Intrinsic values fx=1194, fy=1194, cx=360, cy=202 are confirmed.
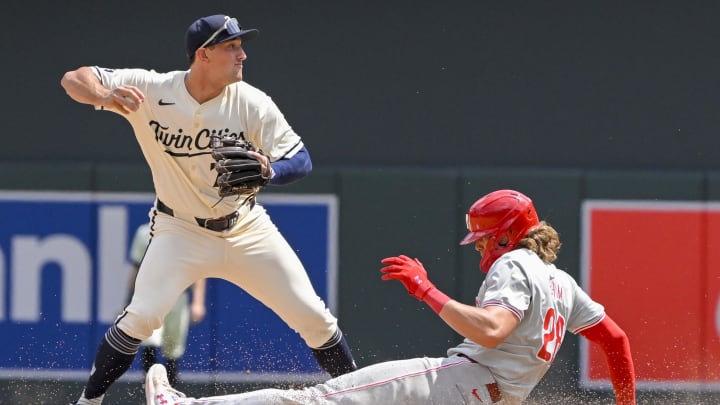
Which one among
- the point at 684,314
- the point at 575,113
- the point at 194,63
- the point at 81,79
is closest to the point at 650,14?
the point at 575,113

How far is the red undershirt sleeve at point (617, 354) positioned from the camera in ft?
12.5

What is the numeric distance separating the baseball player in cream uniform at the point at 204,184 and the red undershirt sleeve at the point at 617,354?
1062 mm

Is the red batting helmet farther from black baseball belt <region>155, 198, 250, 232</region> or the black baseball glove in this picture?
black baseball belt <region>155, 198, 250, 232</region>

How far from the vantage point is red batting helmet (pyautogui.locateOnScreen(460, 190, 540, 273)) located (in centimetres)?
354

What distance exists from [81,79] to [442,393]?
173 centimetres

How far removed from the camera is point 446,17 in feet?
21.1

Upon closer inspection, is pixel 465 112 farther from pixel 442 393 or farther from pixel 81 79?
pixel 442 393

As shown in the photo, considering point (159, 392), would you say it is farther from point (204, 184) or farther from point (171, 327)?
point (171, 327)

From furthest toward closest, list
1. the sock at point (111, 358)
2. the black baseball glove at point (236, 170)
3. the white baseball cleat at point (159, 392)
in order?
the sock at point (111, 358)
the black baseball glove at point (236, 170)
the white baseball cleat at point (159, 392)

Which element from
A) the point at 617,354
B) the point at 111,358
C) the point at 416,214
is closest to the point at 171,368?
the point at 416,214

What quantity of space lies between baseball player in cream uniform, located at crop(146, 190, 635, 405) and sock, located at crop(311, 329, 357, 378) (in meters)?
0.92

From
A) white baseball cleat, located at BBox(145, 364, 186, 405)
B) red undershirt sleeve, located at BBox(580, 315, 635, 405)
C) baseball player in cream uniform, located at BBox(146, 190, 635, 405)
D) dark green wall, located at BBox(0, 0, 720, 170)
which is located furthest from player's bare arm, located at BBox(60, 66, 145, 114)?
dark green wall, located at BBox(0, 0, 720, 170)

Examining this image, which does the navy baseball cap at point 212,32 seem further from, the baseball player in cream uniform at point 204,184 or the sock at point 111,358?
the sock at point 111,358

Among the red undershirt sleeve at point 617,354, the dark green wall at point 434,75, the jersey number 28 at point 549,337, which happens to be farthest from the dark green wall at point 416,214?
the jersey number 28 at point 549,337
